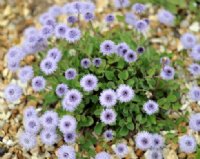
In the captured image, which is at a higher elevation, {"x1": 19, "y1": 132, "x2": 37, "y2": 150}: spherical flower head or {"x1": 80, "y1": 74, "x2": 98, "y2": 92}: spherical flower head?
{"x1": 80, "y1": 74, "x2": 98, "y2": 92}: spherical flower head

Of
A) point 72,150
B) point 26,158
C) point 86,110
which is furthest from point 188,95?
point 26,158

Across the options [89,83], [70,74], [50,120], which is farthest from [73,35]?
[50,120]

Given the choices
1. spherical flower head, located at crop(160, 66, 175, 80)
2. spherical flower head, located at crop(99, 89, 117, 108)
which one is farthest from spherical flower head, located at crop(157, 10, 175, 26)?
spherical flower head, located at crop(99, 89, 117, 108)

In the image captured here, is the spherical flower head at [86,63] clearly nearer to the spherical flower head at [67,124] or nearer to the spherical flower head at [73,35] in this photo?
the spherical flower head at [73,35]

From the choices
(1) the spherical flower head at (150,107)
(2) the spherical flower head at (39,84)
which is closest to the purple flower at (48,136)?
(2) the spherical flower head at (39,84)

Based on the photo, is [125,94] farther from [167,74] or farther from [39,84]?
[39,84]

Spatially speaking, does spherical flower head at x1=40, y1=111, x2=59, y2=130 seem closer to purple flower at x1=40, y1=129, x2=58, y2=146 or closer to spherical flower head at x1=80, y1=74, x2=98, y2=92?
purple flower at x1=40, y1=129, x2=58, y2=146

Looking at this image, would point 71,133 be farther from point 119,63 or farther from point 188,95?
point 188,95
